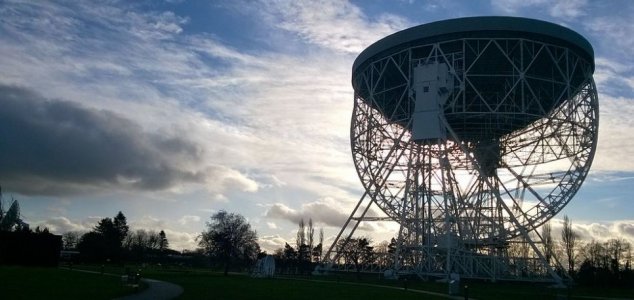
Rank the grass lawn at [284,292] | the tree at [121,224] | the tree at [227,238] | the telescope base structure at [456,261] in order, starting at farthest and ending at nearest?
the tree at [121,224] → the tree at [227,238] → the telescope base structure at [456,261] → the grass lawn at [284,292]

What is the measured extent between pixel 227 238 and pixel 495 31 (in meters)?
55.3

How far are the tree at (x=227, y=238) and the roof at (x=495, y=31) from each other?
50.2 meters

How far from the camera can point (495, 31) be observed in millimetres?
39844

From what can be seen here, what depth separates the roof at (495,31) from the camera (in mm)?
39562

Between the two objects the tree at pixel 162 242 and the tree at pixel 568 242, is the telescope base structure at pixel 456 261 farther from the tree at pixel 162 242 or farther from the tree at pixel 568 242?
the tree at pixel 162 242

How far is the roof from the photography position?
130 ft

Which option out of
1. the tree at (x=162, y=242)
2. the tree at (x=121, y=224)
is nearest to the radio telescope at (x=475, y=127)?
the tree at (x=121, y=224)

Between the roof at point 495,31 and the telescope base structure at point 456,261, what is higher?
the roof at point 495,31

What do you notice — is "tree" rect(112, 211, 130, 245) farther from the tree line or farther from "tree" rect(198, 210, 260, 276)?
"tree" rect(198, 210, 260, 276)

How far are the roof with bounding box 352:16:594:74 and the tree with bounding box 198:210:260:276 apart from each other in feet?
165

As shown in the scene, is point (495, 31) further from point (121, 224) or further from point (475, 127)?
point (121, 224)

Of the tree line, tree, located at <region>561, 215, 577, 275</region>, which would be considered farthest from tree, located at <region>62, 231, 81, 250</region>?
tree, located at <region>561, 215, 577, 275</region>

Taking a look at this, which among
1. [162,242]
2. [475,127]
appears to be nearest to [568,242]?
[475,127]

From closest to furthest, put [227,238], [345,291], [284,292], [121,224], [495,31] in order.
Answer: [284,292], [345,291], [495,31], [227,238], [121,224]
